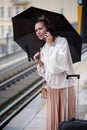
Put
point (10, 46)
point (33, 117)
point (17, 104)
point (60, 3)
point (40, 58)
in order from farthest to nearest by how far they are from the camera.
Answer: point (60, 3)
point (10, 46)
point (17, 104)
point (33, 117)
point (40, 58)

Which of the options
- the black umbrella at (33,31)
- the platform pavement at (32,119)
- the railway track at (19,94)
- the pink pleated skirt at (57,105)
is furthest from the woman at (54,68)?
the railway track at (19,94)

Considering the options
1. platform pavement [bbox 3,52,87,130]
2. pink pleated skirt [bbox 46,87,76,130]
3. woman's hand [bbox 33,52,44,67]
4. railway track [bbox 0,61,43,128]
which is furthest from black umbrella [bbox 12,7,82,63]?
railway track [bbox 0,61,43,128]

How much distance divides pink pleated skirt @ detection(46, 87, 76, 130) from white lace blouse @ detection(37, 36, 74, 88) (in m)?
0.08

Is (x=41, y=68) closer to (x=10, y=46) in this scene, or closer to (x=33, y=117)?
(x=33, y=117)

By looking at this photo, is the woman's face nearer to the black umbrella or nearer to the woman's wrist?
the black umbrella

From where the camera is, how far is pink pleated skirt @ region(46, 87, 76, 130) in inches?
149

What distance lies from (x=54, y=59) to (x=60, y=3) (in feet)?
75.8

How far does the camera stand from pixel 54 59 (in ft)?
11.6

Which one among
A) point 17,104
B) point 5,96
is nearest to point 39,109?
point 17,104

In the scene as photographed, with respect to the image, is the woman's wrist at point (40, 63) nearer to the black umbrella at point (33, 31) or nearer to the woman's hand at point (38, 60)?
the woman's hand at point (38, 60)

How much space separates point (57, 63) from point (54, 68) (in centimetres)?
6

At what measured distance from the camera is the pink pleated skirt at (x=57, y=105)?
378cm

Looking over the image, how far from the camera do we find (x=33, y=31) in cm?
407

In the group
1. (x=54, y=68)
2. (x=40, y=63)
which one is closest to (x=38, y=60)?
(x=40, y=63)
